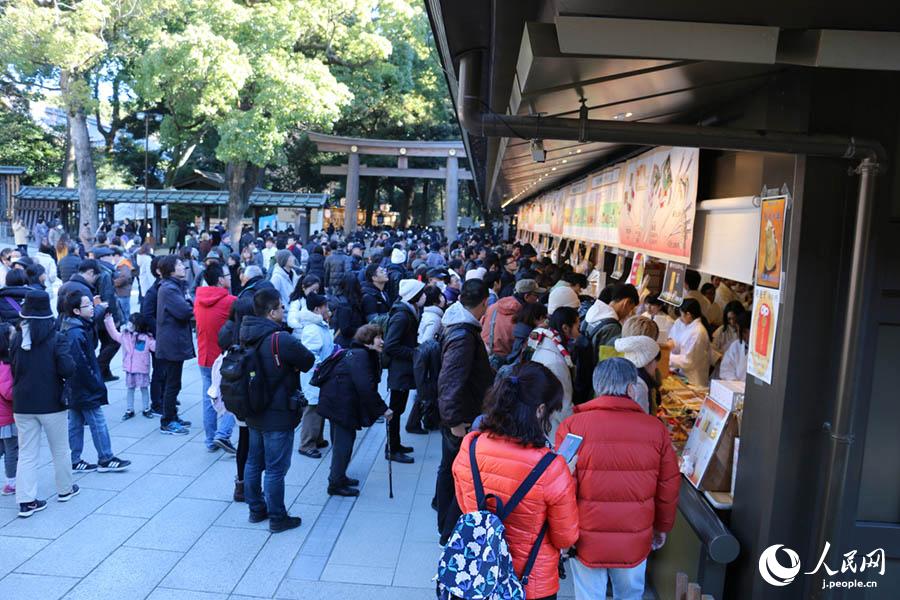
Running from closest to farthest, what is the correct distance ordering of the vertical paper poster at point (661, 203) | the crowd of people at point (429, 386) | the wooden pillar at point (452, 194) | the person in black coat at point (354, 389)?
the crowd of people at point (429, 386) < the vertical paper poster at point (661, 203) < the person in black coat at point (354, 389) < the wooden pillar at point (452, 194)

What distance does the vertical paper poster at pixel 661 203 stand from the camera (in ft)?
15.3

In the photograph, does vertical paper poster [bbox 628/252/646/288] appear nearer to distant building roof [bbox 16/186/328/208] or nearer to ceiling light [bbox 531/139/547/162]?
ceiling light [bbox 531/139/547/162]

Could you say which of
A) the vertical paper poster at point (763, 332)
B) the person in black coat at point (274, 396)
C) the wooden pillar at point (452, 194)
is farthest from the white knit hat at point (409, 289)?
the wooden pillar at point (452, 194)

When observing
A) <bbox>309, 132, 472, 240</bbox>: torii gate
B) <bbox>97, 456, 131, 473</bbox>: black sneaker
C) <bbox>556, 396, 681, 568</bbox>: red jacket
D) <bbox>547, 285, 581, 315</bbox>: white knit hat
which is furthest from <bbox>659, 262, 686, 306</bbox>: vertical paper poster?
<bbox>309, 132, 472, 240</bbox>: torii gate

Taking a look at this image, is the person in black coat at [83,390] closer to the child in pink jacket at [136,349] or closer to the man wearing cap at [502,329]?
the child in pink jacket at [136,349]

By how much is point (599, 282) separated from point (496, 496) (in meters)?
8.37

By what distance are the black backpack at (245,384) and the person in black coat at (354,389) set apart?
2.87ft

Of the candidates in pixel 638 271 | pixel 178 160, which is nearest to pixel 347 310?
pixel 638 271

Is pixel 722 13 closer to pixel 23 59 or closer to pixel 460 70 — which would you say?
pixel 460 70

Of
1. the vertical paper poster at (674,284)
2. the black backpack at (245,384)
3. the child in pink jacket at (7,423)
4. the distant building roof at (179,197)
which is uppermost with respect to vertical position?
the distant building roof at (179,197)

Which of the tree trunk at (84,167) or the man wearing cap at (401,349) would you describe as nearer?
the man wearing cap at (401,349)

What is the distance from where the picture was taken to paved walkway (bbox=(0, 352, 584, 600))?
4.28 metres

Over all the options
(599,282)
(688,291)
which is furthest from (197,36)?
(688,291)

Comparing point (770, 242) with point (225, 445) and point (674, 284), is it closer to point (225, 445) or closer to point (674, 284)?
point (674, 284)
